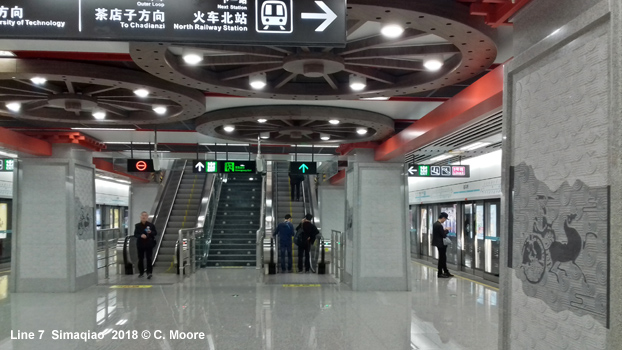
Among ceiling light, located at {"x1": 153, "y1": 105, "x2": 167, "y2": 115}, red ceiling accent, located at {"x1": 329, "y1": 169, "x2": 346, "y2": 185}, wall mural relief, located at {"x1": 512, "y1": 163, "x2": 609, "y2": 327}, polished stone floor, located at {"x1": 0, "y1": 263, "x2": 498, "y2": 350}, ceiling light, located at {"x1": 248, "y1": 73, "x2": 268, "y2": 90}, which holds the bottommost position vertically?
polished stone floor, located at {"x1": 0, "y1": 263, "x2": 498, "y2": 350}

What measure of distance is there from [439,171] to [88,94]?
8.49 metres

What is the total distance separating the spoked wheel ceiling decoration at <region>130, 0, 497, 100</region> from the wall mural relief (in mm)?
1171

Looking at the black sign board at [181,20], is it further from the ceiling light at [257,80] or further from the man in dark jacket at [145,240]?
the man in dark jacket at [145,240]

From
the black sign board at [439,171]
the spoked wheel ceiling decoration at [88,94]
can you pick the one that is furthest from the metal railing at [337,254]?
the spoked wheel ceiling decoration at [88,94]

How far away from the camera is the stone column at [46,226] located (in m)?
9.96

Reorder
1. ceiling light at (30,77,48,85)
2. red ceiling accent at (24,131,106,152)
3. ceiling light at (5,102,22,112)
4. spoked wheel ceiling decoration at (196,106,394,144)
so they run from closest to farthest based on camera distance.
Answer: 1. ceiling light at (30,77,48,85)
2. ceiling light at (5,102,22,112)
3. spoked wheel ceiling decoration at (196,106,394,144)
4. red ceiling accent at (24,131,106,152)

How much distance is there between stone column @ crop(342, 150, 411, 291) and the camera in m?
10.2

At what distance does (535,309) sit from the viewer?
3.08 m

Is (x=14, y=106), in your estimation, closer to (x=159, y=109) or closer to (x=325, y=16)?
(x=159, y=109)

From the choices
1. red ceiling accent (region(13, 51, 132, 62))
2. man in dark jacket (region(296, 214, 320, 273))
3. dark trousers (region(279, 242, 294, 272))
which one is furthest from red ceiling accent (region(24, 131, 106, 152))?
man in dark jacket (region(296, 214, 320, 273))

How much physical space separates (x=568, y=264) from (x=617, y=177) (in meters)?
0.63

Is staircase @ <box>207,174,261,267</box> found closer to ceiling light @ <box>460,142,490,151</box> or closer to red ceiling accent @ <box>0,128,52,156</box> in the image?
red ceiling accent @ <box>0,128,52,156</box>

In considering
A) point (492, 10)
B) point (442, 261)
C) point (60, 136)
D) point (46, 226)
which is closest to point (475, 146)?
point (442, 261)

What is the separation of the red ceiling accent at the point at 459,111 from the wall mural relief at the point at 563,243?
5.24 feet
